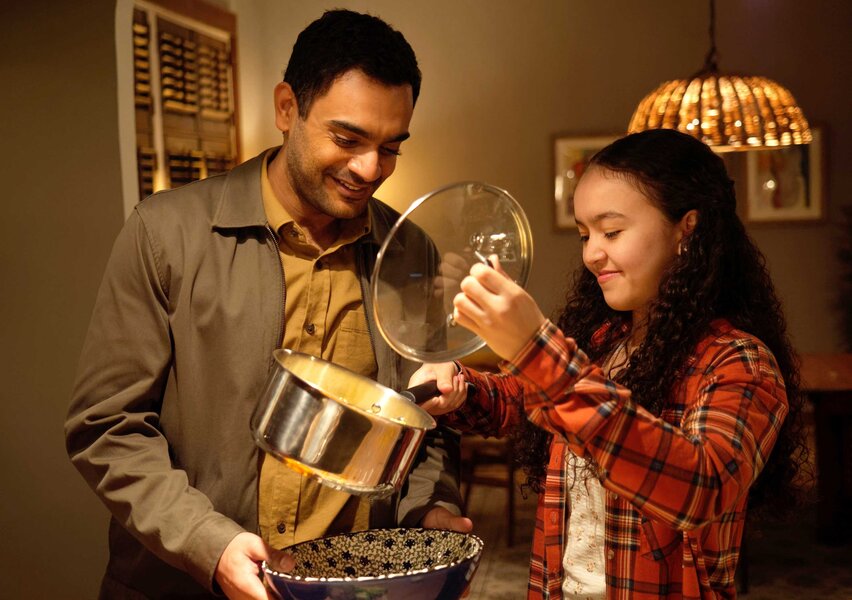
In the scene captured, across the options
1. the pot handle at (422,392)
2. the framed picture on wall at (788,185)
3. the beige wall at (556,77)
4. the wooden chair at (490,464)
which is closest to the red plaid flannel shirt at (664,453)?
the pot handle at (422,392)

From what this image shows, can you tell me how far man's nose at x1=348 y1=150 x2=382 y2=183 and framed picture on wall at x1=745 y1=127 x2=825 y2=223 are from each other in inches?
219

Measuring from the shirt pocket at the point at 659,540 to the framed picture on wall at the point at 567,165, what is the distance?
521cm

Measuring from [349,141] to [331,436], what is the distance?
55cm

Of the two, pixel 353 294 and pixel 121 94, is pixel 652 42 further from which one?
pixel 353 294

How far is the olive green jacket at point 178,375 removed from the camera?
146 cm

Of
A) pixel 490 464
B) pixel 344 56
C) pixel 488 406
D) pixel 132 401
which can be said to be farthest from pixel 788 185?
pixel 132 401

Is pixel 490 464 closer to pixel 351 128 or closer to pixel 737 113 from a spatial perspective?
pixel 737 113

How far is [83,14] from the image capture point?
3365 mm

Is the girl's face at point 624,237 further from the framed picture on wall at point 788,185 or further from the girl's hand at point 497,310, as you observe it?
the framed picture on wall at point 788,185

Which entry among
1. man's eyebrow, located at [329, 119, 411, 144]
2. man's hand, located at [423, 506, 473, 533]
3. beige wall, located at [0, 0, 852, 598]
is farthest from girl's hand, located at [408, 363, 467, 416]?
beige wall, located at [0, 0, 852, 598]

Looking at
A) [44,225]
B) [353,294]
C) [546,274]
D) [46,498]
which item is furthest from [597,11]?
[353,294]

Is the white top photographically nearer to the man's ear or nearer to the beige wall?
the man's ear

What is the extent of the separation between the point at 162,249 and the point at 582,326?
0.75 m

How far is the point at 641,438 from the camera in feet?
3.99
